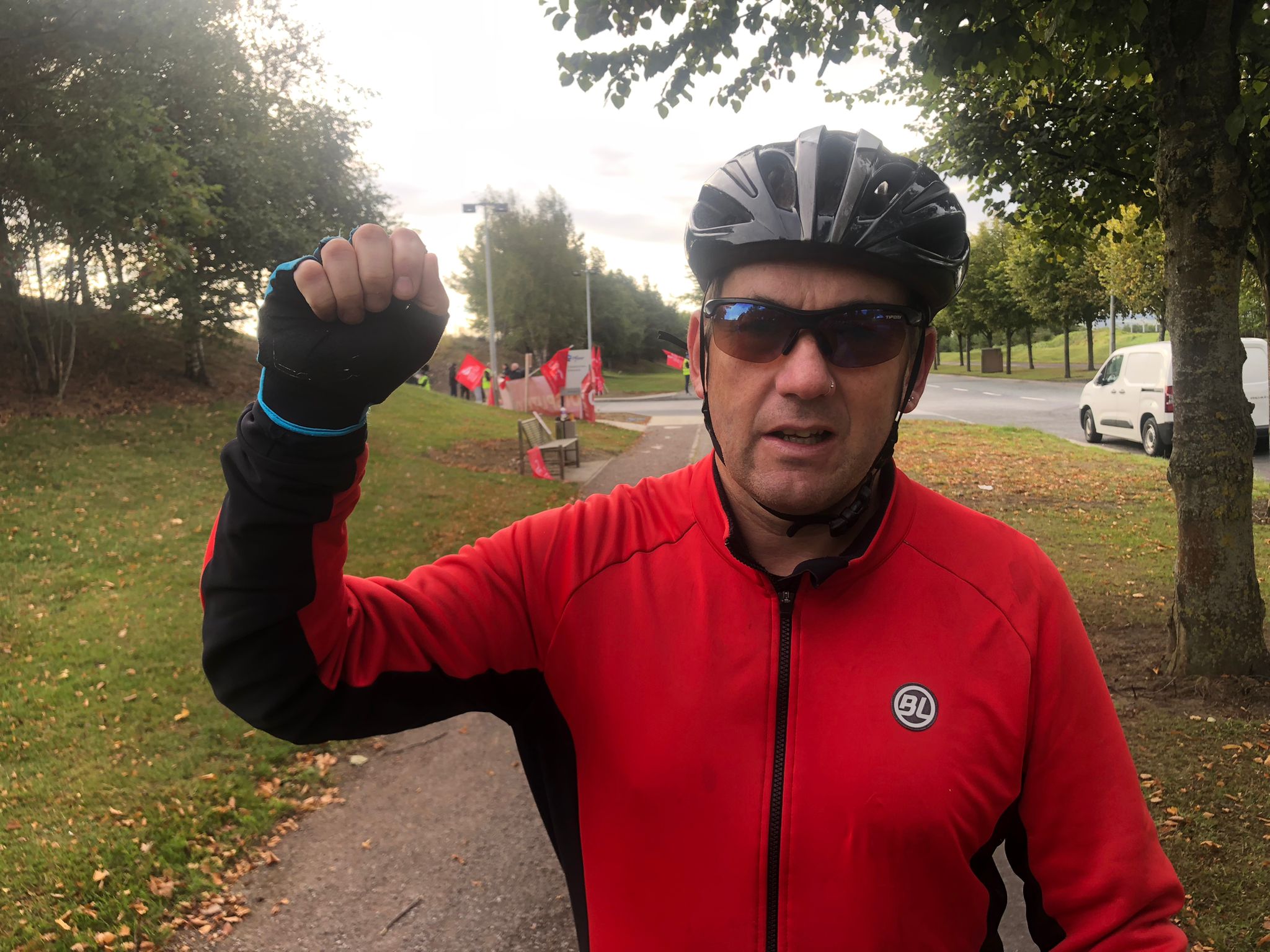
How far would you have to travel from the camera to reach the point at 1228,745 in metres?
4.43

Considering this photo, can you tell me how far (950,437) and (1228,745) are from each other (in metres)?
14.1

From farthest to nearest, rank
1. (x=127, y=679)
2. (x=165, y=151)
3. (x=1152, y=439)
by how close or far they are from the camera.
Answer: (x=1152, y=439) → (x=165, y=151) → (x=127, y=679)

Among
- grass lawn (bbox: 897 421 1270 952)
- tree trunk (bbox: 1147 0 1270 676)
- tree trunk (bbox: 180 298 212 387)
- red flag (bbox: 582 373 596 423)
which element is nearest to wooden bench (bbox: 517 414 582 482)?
grass lawn (bbox: 897 421 1270 952)

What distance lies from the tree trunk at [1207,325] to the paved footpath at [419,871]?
2.36 meters

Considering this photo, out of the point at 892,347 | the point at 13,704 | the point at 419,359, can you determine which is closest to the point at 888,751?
the point at 892,347

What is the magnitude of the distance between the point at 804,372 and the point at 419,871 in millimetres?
3219

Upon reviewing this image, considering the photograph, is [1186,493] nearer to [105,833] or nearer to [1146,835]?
[1146,835]

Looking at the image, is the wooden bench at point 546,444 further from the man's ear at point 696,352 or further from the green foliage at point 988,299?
the green foliage at point 988,299

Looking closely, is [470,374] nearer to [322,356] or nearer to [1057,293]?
[322,356]

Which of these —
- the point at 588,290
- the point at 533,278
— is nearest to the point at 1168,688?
the point at 588,290

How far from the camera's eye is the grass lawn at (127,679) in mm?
3803

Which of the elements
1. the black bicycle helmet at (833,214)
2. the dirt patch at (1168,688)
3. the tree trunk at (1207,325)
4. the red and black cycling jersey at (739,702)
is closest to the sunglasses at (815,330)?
the black bicycle helmet at (833,214)

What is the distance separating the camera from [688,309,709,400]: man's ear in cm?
175

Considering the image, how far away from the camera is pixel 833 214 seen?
1.62 metres
